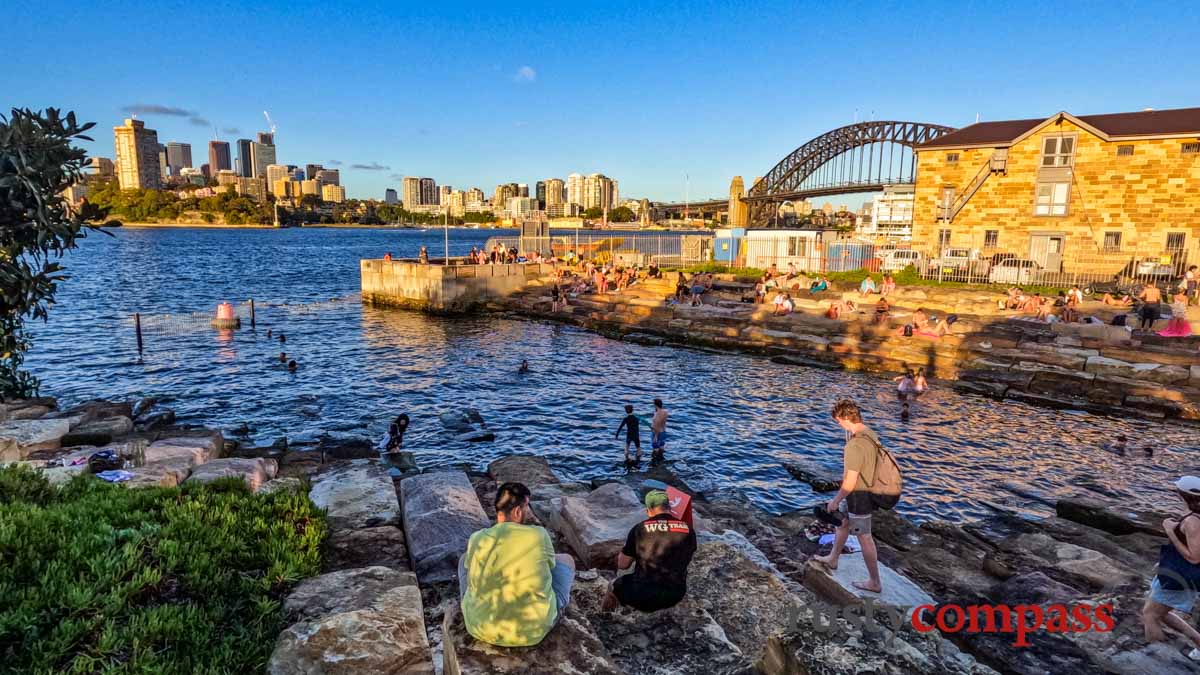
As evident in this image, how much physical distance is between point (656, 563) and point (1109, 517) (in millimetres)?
10229

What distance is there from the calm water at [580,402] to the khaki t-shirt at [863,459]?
269 inches

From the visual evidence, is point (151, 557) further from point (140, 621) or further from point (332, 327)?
point (332, 327)

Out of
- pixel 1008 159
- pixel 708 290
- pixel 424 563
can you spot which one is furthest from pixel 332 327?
pixel 1008 159

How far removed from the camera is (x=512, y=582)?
14.4ft

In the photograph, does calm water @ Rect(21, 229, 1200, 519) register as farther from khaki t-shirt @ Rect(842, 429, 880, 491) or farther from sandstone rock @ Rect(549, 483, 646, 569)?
khaki t-shirt @ Rect(842, 429, 880, 491)

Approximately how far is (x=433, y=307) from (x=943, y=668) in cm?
3878

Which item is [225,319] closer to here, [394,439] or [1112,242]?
[394,439]

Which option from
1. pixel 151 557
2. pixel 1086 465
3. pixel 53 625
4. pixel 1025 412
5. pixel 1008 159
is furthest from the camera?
pixel 1008 159

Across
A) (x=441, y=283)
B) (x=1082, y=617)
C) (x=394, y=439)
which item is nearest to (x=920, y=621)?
(x=1082, y=617)

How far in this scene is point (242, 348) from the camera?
2919 centimetres

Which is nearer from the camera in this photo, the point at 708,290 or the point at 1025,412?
the point at 1025,412

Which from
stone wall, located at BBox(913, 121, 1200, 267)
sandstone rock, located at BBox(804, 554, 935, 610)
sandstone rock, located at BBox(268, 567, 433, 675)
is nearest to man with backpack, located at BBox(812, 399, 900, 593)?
sandstone rock, located at BBox(804, 554, 935, 610)

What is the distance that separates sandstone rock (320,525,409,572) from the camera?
22.3ft

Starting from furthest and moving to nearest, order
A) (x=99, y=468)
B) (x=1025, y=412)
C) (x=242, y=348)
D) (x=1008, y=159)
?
(x=1008, y=159) < (x=242, y=348) < (x=1025, y=412) < (x=99, y=468)
